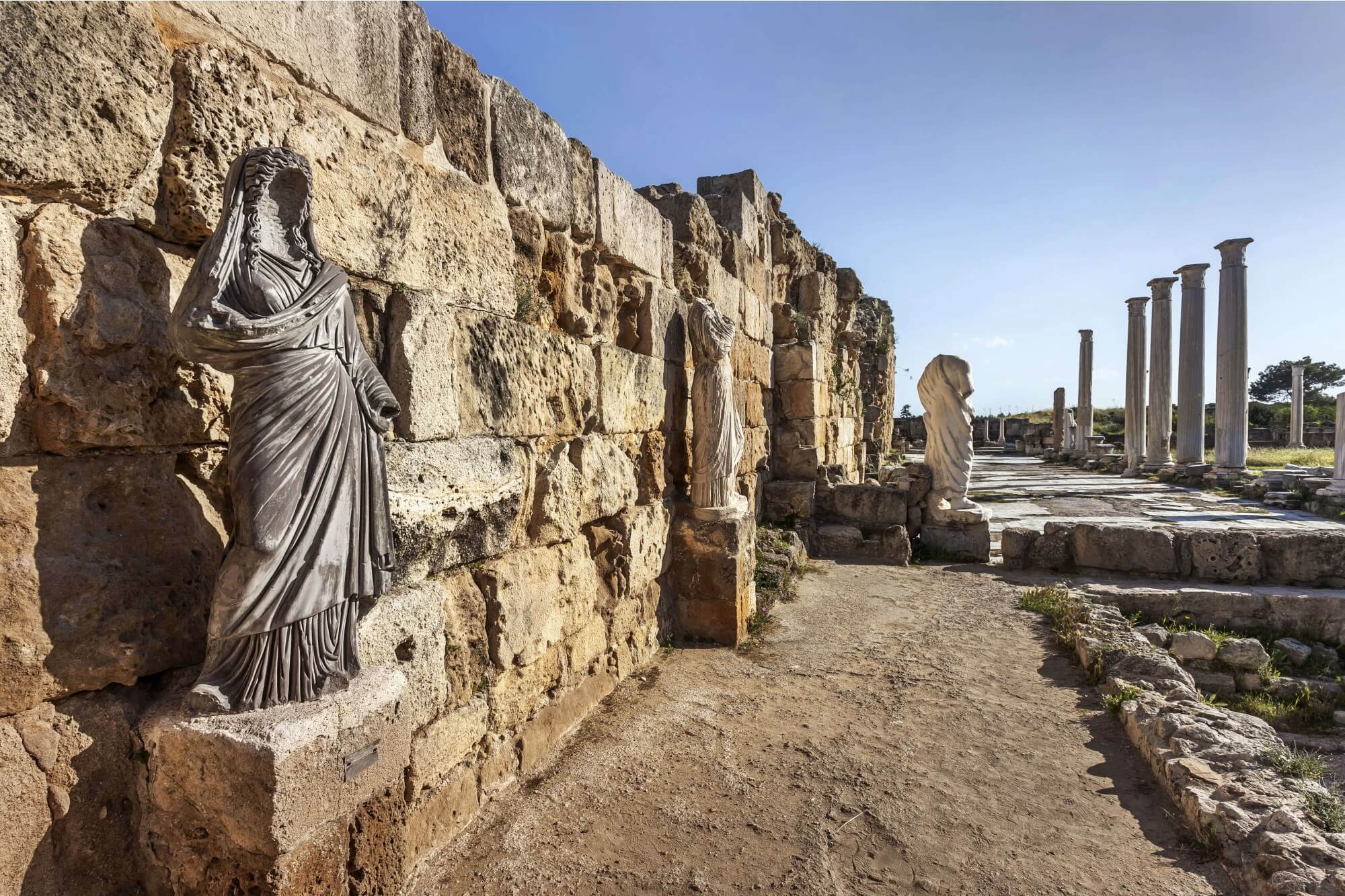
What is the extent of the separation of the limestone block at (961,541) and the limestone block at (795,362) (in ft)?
7.71

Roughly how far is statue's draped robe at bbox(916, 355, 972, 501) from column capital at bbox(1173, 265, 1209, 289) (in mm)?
12591

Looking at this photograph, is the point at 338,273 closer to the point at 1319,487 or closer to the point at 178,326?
the point at 178,326

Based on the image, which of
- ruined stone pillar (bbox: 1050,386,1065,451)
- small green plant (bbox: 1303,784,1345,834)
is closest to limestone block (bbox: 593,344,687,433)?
small green plant (bbox: 1303,784,1345,834)

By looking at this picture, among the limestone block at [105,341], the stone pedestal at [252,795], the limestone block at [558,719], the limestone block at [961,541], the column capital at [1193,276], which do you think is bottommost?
the limestone block at [558,719]

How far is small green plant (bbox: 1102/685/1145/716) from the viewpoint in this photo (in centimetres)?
428

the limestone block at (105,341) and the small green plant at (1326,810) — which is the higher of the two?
the limestone block at (105,341)

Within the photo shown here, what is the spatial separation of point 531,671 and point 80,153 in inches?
105

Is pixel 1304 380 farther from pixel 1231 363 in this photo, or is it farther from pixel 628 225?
pixel 628 225

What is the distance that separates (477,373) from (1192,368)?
64.5 feet

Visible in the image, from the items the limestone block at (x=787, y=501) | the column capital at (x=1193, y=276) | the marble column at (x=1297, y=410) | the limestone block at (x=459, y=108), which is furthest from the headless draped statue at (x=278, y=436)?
the marble column at (x=1297, y=410)

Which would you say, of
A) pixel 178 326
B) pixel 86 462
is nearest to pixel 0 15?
pixel 178 326

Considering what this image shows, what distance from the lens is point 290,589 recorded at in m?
1.99

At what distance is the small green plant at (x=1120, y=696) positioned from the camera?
4.28 meters

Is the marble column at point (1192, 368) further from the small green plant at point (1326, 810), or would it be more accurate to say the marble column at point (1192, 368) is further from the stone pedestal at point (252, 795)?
the stone pedestal at point (252, 795)
